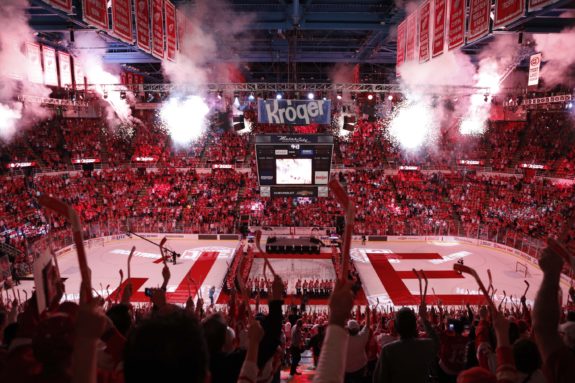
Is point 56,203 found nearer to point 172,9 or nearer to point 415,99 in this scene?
point 172,9

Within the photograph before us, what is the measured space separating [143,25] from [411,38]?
10.7 meters

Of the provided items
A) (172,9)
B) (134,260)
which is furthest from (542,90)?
(134,260)

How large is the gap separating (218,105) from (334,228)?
17.7 metres

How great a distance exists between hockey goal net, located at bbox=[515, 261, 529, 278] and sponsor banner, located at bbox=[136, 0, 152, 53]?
19377 mm

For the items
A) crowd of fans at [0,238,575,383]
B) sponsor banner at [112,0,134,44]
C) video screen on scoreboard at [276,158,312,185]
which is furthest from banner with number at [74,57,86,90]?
crowd of fans at [0,238,575,383]

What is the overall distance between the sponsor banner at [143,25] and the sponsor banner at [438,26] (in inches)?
406

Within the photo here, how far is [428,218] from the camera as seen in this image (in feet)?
90.6

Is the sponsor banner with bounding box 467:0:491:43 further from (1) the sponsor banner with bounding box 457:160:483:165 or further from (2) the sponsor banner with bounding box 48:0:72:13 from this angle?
(1) the sponsor banner with bounding box 457:160:483:165

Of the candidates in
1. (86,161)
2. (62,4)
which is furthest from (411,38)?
(86,161)

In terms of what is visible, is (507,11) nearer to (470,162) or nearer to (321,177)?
(321,177)

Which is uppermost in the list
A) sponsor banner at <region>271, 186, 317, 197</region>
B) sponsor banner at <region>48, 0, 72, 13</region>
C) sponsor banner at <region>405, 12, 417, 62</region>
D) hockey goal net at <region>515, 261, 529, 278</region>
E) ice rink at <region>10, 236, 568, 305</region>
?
Answer: sponsor banner at <region>405, 12, 417, 62</region>

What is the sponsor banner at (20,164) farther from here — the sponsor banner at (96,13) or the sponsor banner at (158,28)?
the sponsor banner at (96,13)

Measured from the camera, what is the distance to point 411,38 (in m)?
17.0

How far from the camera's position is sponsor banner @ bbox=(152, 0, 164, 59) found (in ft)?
48.6
